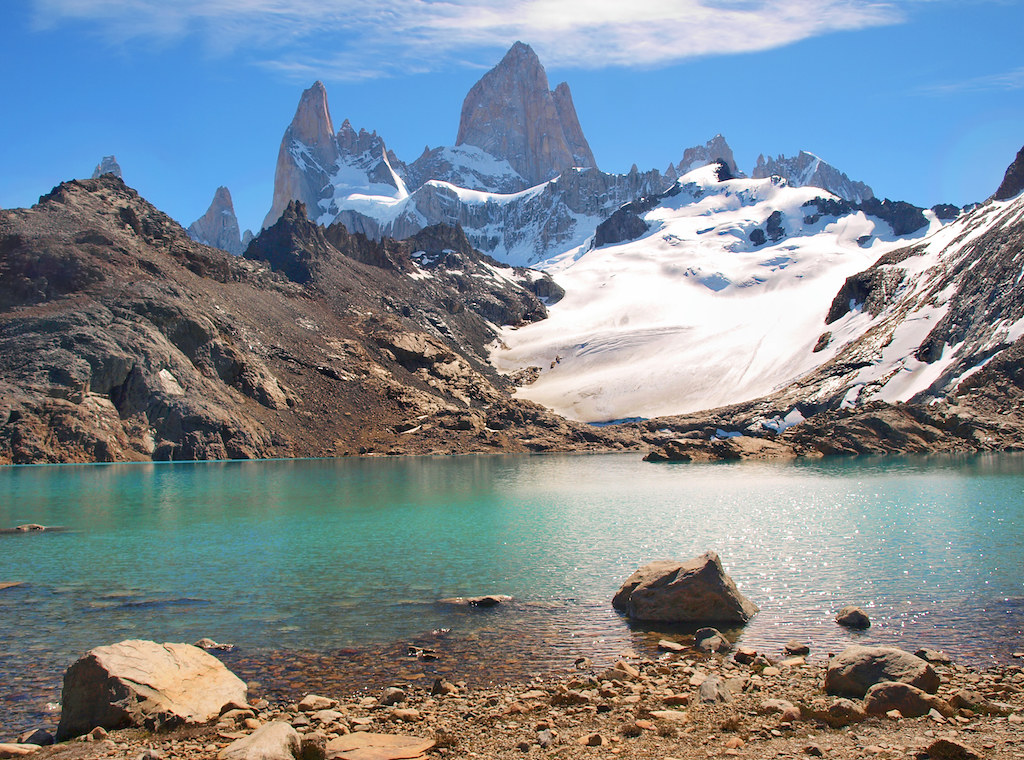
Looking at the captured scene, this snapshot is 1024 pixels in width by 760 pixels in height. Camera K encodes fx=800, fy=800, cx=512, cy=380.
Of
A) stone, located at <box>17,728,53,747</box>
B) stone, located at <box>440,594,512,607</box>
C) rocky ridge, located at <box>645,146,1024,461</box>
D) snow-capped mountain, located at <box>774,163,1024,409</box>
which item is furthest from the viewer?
snow-capped mountain, located at <box>774,163,1024,409</box>

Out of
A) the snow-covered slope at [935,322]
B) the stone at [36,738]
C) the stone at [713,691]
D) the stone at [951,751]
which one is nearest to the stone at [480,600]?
the stone at [713,691]

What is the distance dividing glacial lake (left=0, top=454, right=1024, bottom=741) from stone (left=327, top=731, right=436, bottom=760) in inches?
122

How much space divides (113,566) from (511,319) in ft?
485

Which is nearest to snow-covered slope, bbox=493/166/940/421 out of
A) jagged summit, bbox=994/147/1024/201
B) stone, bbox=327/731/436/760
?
jagged summit, bbox=994/147/1024/201

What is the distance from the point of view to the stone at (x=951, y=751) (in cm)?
937

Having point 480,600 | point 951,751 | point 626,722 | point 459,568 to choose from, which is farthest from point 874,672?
point 459,568

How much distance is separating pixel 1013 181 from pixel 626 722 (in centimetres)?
13565

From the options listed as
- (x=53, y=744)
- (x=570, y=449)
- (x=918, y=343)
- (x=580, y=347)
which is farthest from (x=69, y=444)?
(x=580, y=347)

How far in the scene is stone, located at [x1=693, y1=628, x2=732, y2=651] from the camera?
15.4 metres

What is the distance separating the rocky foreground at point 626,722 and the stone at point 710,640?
5.65 feet

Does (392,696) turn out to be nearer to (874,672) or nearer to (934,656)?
(874,672)

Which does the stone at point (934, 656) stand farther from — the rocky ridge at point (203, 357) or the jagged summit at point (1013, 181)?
the jagged summit at point (1013, 181)

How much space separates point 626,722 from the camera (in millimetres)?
11250

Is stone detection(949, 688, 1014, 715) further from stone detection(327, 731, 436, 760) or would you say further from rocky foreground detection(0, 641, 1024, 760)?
stone detection(327, 731, 436, 760)
